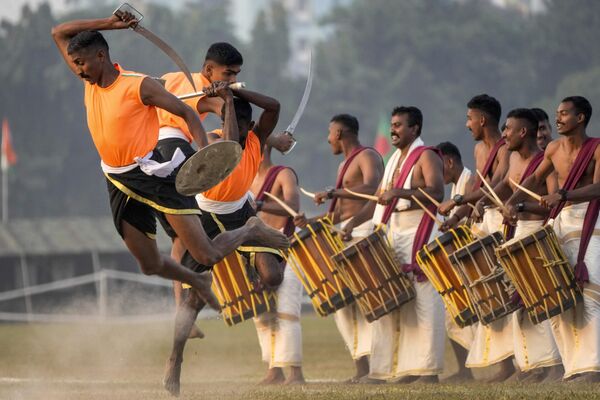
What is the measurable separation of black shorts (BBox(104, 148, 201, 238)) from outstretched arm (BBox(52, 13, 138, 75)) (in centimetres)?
81

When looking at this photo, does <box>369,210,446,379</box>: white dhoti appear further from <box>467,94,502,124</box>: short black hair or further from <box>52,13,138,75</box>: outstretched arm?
<box>52,13,138,75</box>: outstretched arm

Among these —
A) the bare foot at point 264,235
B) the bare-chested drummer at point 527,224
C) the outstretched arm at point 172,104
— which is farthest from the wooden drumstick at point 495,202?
the outstretched arm at point 172,104

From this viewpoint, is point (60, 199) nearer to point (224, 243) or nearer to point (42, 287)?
point (42, 287)

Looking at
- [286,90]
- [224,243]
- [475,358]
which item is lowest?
[475,358]

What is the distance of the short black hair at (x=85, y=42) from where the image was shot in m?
10.4

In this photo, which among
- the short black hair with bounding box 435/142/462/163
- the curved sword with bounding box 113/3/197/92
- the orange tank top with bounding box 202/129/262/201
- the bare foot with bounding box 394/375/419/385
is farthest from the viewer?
the short black hair with bounding box 435/142/462/163

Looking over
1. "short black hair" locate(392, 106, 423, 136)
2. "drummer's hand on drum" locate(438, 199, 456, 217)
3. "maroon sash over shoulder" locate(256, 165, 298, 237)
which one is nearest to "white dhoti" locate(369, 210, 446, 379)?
"drummer's hand on drum" locate(438, 199, 456, 217)

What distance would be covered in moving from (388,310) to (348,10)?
65602 mm

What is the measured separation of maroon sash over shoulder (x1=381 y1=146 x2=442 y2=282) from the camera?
13773 millimetres

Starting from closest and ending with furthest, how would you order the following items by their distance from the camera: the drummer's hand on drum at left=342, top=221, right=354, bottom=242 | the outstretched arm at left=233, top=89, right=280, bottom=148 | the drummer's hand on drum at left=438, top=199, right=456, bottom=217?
the outstretched arm at left=233, top=89, right=280, bottom=148 < the drummer's hand on drum at left=438, top=199, right=456, bottom=217 < the drummer's hand on drum at left=342, top=221, right=354, bottom=242

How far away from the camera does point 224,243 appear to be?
11.1m

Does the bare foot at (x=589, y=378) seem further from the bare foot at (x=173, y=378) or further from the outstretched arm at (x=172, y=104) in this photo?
the outstretched arm at (x=172, y=104)

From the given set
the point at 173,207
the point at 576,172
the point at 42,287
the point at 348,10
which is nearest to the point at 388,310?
the point at 576,172

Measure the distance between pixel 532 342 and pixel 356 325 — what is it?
2.33 m
